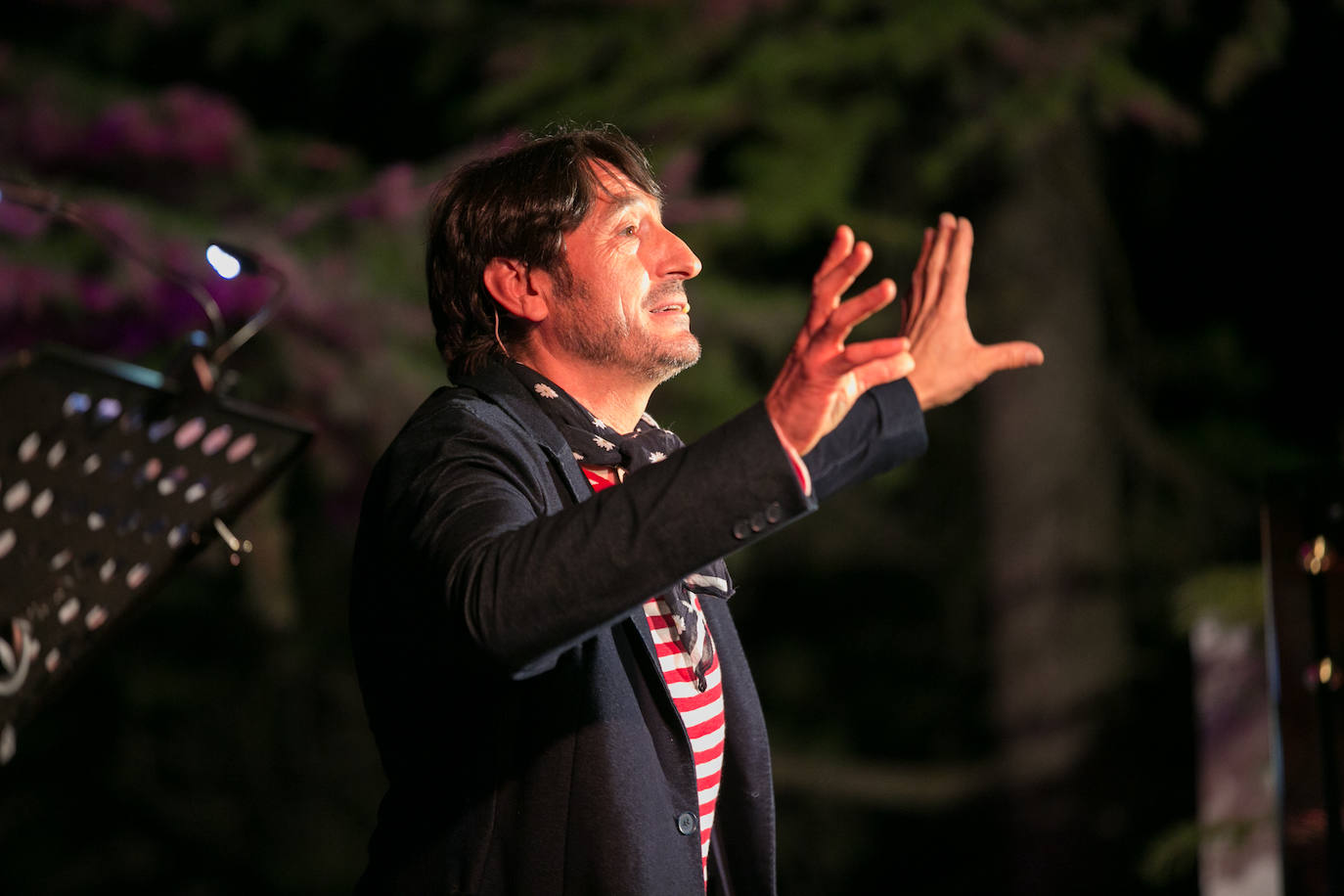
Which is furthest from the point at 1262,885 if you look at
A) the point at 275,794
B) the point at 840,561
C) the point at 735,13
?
the point at 275,794

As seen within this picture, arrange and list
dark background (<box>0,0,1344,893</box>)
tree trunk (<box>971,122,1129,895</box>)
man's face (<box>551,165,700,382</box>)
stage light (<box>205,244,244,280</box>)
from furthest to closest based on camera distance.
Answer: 1. tree trunk (<box>971,122,1129,895</box>)
2. dark background (<box>0,0,1344,893</box>)
3. man's face (<box>551,165,700,382</box>)
4. stage light (<box>205,244,244,280</box>)

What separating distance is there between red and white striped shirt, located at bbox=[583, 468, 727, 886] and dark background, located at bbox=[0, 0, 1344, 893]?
4.46 feet

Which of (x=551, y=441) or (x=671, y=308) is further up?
(x=671, y=308)

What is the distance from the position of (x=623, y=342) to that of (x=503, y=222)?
28 centimetres

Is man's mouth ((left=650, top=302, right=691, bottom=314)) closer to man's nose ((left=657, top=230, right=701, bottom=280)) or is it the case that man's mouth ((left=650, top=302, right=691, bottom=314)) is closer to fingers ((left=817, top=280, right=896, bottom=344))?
man's nose ((left=657, top=230, right=701, bottom=280))

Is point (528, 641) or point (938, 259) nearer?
point (528, 641)

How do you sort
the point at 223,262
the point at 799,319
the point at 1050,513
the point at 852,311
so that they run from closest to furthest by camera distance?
the point at 852,311 → the point at 223,262 → the point at 799,319 → the point at 1050,513

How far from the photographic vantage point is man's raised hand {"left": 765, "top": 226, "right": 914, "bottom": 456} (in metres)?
1.28

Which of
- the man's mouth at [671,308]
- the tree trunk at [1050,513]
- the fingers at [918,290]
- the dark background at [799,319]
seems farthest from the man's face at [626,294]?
the tree trunk at [1050,513]

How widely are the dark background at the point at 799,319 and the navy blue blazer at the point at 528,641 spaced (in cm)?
136

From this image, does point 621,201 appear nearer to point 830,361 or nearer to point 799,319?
point 830,361

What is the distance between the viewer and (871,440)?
1.90 metres

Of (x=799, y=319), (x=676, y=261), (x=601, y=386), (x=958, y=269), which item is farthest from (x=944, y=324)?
(x=799, y=319)

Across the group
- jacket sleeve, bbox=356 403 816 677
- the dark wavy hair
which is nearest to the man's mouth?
the dark wavy hair
